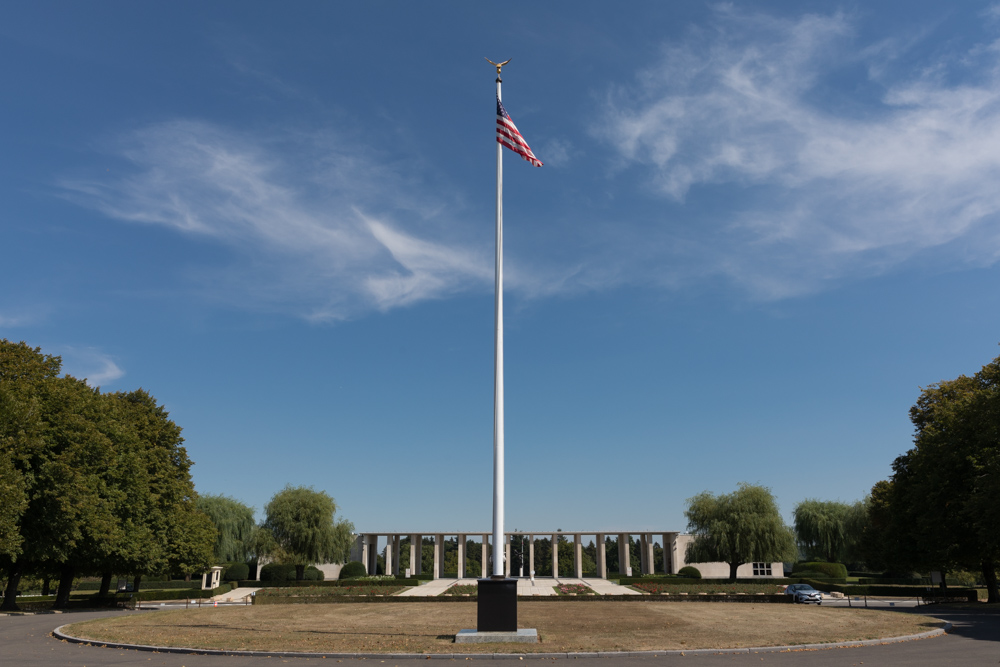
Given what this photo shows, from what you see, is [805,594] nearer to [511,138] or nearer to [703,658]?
[703,658]

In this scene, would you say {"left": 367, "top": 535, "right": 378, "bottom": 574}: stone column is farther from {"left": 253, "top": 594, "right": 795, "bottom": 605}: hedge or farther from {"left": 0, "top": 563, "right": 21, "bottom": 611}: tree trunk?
{"left": 0, "top": 563, "right": 21, "bottom": 611}: tree trunk

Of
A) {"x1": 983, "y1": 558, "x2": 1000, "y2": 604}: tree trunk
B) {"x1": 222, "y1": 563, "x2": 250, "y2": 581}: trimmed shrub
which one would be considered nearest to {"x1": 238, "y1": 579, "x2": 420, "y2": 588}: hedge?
{"x1": 222, "y1": 563, "x2": 250, "y2": 581}: trimmed shrub

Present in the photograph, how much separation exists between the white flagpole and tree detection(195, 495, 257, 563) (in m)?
54.9

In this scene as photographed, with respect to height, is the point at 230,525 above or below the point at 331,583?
above

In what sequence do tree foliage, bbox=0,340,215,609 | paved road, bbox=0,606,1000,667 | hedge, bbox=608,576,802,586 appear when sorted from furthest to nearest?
hedge, bbox=608,576,802,586, tree foliage, bbox=0,340,215,609, paved road, bbox=0,606,1000,667

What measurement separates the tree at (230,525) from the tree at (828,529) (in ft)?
188

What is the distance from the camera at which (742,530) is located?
5738 cm

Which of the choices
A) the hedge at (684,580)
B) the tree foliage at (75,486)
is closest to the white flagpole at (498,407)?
the tree foliage at (75,486)

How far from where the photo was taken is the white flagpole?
66.7 feet

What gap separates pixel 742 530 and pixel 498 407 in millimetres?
43306

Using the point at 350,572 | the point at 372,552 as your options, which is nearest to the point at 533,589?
the point at 350,572

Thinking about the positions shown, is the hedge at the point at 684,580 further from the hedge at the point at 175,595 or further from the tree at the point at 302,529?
the hedge at the point at 175,595

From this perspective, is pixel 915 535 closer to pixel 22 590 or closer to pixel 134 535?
pixel 134 535

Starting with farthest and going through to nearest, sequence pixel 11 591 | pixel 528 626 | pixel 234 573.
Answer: pixel 234 573 → pixel 11 591 → pixel 528 626
